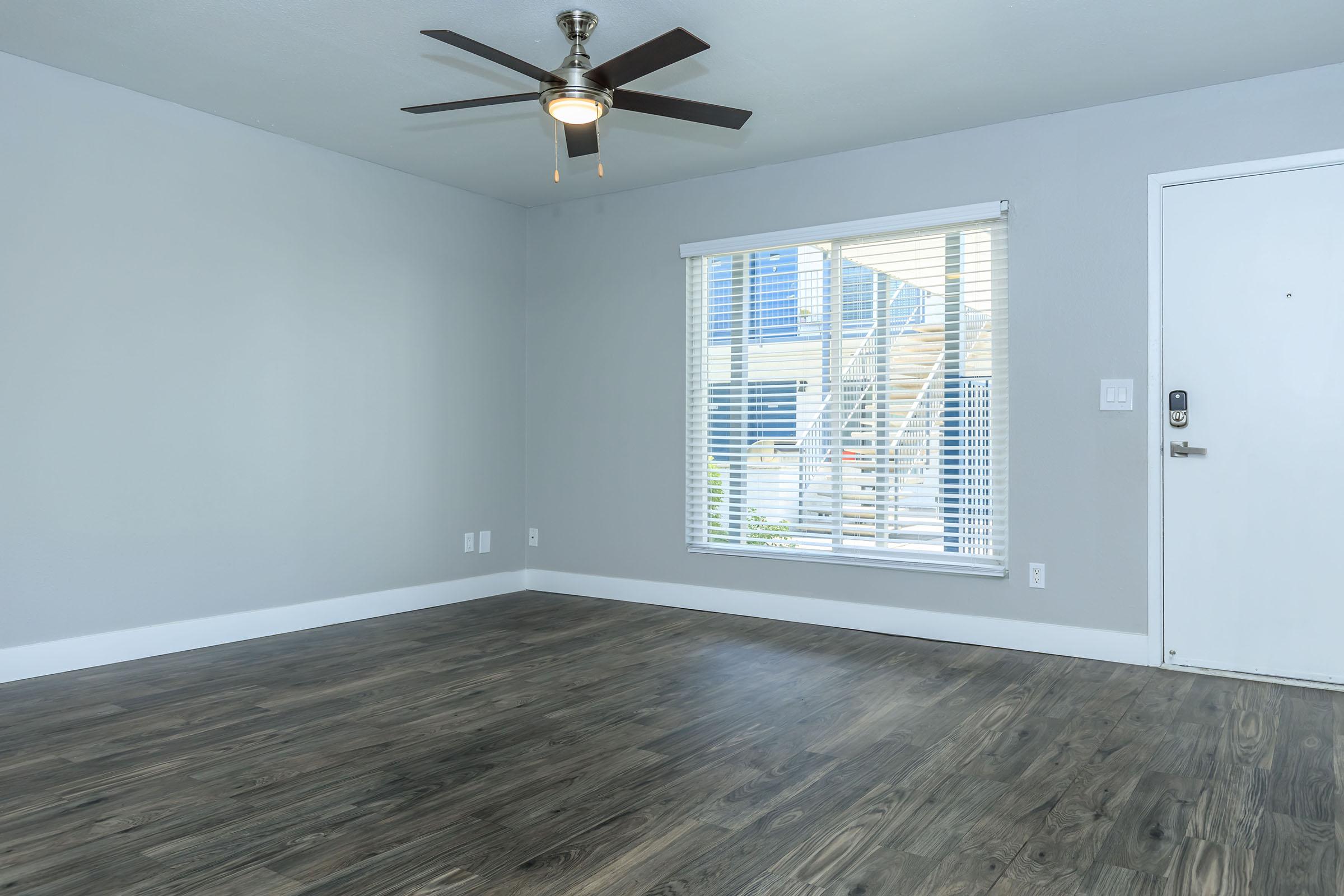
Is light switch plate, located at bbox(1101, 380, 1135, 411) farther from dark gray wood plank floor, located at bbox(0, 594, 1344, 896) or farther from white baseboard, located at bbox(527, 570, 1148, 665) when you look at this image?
dark gray wood plank floor, located at bbox(0, 594, 1344, 896)

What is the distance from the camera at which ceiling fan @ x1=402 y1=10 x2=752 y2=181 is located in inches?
105

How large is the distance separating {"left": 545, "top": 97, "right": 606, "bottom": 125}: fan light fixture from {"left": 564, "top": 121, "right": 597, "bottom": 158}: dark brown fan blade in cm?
14

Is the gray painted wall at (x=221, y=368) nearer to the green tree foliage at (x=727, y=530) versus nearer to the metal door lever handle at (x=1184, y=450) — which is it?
the green tree foliage at (x=727, y=530)

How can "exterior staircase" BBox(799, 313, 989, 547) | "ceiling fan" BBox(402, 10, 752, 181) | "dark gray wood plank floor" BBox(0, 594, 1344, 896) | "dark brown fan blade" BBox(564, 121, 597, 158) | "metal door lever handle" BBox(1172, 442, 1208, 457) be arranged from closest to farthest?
"dark gray wood plank floor" BBox(0, 594, 1344, 896)
"ceiling fan" BBox(402, 10, 752, 181)
"dark brown fan blade" BBox(564, 121, 597, 158)
"metal door lever handle" BBox(1172, 442, 1208, 457)
"exterior staircase" BBox(799, 313, 989, 547)

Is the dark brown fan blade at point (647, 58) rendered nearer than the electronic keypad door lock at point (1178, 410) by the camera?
Yes

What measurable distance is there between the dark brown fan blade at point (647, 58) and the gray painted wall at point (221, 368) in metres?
2.36

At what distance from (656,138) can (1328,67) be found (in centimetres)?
289

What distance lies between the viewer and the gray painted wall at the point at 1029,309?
3875 millimetres

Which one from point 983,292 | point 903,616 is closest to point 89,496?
point 903,616

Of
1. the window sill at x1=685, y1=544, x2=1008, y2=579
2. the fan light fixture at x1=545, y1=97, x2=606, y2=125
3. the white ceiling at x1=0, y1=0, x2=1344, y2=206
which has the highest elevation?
the white ceiling at x1=0, y1=0, x2=1344, y2=206

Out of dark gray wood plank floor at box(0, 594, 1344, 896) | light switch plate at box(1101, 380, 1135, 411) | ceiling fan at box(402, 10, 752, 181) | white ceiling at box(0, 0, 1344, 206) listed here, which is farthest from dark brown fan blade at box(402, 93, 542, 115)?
light switch plate at box(1101, 380, 1135, 411)

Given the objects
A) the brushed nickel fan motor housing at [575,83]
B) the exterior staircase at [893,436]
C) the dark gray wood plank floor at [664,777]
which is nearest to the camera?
the dark gray wood plank floor at [664,777]

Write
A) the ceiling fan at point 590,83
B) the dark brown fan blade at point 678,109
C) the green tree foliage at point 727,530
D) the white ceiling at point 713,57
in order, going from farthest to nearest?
the green tree foliage at point 727,530 → the white ceiling at point 713,57 → the dark brown fan blade at point 678,109 → the ceiling fan at point 590,83

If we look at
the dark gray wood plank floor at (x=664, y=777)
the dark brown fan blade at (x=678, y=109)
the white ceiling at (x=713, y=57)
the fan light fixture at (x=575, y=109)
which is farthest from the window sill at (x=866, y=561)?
the fan light fixture at (x=575, y=109)
